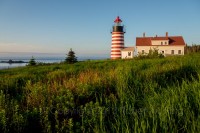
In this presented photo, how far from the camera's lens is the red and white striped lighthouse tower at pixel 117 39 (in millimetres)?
47812

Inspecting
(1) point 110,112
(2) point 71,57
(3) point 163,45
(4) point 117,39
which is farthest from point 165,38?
(1) point 110,112

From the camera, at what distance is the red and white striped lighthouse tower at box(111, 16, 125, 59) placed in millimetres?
47812

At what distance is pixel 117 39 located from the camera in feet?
158

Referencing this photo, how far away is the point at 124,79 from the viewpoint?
610 centimetres

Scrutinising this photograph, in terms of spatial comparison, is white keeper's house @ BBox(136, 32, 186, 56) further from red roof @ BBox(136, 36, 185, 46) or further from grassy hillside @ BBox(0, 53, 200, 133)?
grassy hillside @ BBox(0, 53, 200, 133)

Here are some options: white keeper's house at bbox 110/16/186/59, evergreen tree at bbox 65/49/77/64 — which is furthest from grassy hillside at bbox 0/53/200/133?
white keeper's house at bbox 110/16/186/59

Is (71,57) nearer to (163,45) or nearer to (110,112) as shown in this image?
(163,45)

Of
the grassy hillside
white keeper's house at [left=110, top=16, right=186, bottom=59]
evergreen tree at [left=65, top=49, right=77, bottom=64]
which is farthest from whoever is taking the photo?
white keeper's house at [left=110, top=16, right=186, bottom=59]

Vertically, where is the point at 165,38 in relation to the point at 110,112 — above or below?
above

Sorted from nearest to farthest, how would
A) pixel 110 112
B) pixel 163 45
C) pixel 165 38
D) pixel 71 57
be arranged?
1. pixel 110 112
2. pixel 71 57
3. pixel 163 45
4. pixel 165 38

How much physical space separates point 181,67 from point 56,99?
458 centimetres

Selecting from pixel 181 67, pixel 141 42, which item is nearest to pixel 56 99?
pixel 181 67

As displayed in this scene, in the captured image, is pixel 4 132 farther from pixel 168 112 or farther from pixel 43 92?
pixel 168 112

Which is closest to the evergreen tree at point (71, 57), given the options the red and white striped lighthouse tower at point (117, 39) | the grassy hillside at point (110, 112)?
the red and white striped lighthouse tower at point (117, 39)
